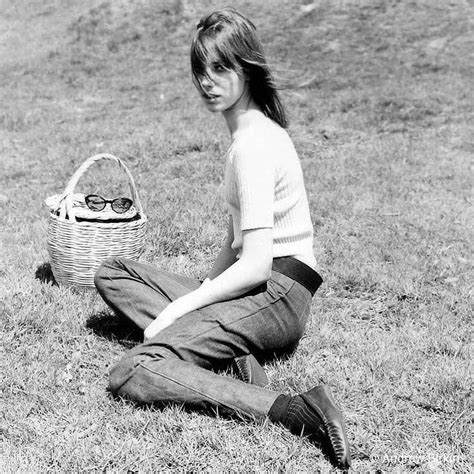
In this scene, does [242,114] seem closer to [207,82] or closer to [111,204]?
[207,82]

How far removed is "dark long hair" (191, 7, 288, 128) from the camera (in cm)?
308

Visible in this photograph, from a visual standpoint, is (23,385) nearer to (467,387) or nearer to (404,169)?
(467,387)

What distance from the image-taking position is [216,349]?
324cm

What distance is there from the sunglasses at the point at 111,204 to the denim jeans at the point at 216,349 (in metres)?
1.57

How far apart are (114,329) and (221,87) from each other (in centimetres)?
176

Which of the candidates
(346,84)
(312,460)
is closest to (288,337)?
(312,460)

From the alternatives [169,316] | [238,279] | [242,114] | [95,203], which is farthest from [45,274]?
[242,114]

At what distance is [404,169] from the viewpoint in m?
7.45

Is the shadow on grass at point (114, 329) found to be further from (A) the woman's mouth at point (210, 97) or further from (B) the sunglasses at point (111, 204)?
(A) the woman's mouth at point (210, 97)

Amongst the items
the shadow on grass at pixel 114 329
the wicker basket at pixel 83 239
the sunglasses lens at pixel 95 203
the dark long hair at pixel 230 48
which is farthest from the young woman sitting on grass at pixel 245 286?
the sunglasses lens at pixel 95 203

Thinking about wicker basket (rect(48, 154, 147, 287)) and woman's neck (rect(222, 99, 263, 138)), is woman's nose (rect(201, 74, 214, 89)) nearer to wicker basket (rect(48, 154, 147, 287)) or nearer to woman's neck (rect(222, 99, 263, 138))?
woman's neck (rect(222, 99, 263, 138))

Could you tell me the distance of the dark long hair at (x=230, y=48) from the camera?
308cm

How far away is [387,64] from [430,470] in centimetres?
Answer: 1128

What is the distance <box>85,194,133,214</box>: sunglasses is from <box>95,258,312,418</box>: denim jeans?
1568mm
